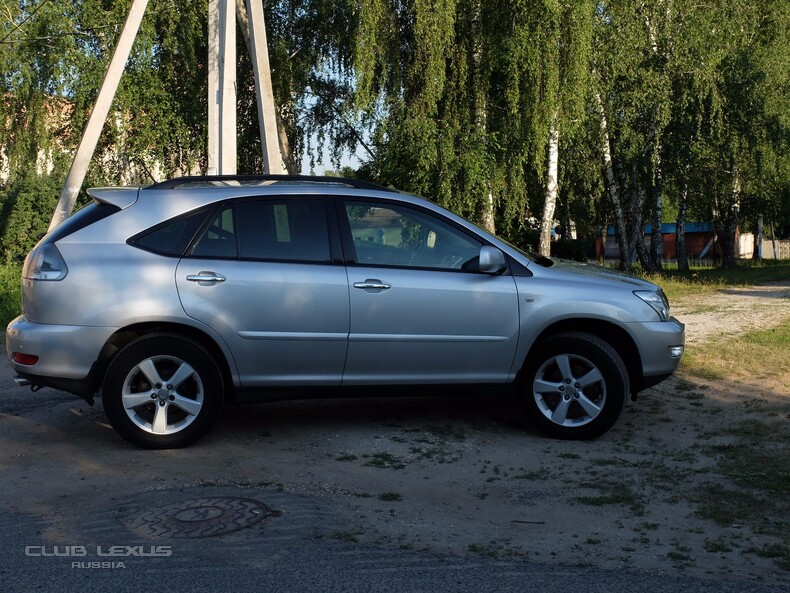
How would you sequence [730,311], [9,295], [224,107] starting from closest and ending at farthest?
[730,311] → [9,295] → [224,107]

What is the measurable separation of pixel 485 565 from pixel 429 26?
48.0ft

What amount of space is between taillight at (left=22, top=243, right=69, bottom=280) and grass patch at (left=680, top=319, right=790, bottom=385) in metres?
6.00

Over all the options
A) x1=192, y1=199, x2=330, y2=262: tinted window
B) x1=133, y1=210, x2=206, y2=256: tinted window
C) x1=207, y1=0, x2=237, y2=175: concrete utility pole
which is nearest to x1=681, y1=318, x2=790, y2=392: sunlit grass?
x1=192, y1=199, x2=330, y2=262: tinted window

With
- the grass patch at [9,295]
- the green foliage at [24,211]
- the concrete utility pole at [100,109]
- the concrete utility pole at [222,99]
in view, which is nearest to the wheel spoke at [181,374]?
the grass patch at [9,295]

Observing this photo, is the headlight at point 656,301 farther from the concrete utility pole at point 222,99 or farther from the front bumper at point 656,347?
the concrete utility pole at point 222,99

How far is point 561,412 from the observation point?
6.76 m

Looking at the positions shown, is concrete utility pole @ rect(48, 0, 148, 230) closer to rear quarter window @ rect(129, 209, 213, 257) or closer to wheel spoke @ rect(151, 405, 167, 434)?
rear quarter window @ rect(129, 209, 213, 257)

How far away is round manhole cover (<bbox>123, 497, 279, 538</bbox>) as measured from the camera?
15.5ft

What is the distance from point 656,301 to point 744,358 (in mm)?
3359

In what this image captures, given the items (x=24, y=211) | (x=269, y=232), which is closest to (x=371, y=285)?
(x=269, y=232)

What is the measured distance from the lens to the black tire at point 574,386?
6.71 meters

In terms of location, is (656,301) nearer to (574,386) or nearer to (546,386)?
(574,386)

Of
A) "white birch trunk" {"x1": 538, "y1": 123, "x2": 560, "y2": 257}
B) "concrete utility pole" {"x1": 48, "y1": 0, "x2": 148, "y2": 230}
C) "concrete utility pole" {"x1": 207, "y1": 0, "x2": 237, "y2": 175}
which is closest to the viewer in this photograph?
"concrete utility pole" {"x1": 207, "y1": 0, "x2": 237, "y2": 175}

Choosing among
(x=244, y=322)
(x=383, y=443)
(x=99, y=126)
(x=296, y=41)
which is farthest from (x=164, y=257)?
(x=296, y=41)
